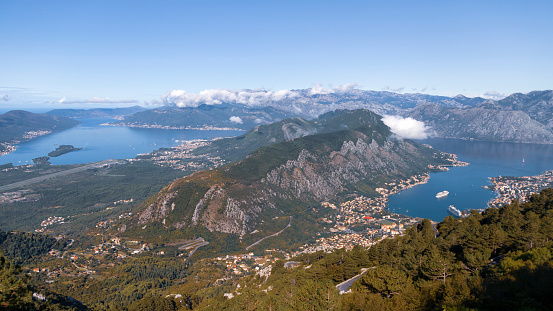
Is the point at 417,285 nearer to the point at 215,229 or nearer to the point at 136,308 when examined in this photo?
the point at 136,308

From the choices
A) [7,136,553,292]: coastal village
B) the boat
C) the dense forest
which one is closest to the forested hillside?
the dense forest

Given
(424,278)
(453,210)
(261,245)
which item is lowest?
(261,245)

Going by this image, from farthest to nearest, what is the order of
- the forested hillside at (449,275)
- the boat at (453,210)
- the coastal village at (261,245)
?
the boat at (453,210)
the coastal village at (261,245)
the forested hillside at (449,275)

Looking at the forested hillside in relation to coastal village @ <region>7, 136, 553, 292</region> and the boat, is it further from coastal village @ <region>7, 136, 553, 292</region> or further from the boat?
the boat

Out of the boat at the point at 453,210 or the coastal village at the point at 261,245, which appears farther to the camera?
the boat at the point at 453,210

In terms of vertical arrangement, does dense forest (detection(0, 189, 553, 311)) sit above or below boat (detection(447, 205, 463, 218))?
above

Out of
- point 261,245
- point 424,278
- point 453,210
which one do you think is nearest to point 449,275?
point 424,278

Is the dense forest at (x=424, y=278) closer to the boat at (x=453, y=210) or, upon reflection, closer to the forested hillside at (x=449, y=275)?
the forested hillside at (x=449, y=275)

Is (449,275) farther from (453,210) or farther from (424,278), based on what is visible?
(453,210)

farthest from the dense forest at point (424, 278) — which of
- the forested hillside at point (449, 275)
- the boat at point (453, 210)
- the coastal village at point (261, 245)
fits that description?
the boat at point (453, 210)

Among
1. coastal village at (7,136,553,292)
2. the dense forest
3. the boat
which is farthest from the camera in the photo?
the boat

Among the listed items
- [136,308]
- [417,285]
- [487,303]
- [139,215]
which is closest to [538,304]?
[487,303]
